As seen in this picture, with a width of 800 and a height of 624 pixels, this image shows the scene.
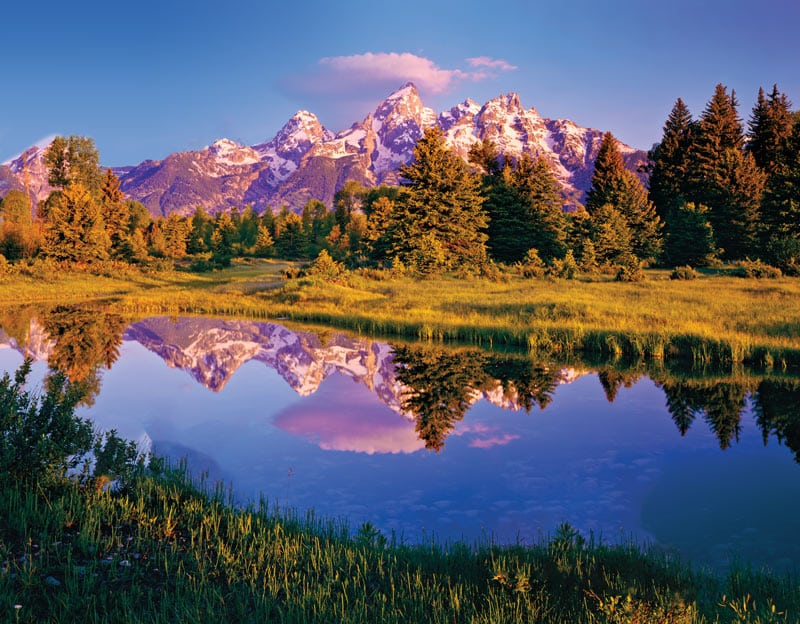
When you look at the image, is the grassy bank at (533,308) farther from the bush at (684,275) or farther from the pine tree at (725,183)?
the pine tree at (725,183)

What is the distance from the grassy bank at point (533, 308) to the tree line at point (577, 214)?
687 centimetres

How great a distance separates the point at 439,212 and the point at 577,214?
50.6ft

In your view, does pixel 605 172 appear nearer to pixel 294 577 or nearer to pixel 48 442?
pixel 48 442

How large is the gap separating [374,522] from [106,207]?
74827mm

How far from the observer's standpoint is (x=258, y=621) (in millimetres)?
4965

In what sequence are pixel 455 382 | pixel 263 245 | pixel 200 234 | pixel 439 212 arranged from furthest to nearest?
pixel 200 234, pixel 263 245, pixel 439 212, pixel 455 382

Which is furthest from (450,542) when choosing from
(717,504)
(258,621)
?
(717,504)

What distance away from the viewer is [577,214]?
190 feet

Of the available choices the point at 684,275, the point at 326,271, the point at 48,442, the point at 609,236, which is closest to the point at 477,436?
the point at 48,442

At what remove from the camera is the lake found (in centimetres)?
880

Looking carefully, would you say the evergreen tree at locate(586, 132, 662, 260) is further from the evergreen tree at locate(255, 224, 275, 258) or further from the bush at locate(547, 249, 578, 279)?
the evergreen tree at locate(255, 224, 275, 258)

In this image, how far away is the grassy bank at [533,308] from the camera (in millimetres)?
21016

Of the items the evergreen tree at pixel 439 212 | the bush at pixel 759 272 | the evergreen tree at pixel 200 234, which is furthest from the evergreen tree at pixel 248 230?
the bush at pixel 759 272

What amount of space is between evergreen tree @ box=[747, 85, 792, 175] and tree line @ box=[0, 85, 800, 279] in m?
0.16
